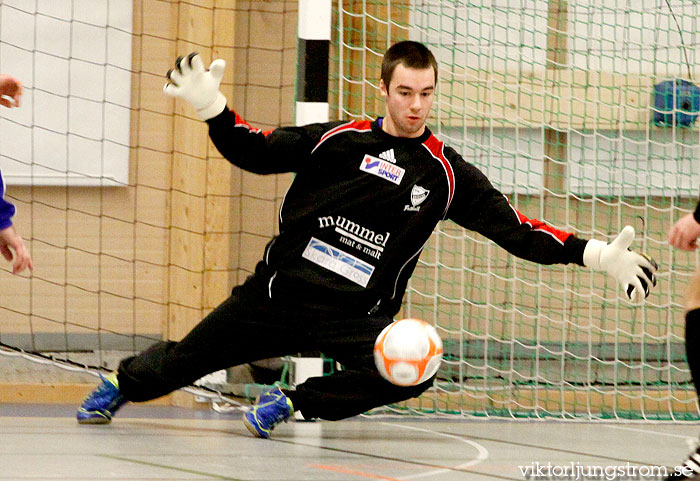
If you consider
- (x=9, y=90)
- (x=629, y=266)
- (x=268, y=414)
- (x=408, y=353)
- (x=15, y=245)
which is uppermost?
(x=9, y=90)

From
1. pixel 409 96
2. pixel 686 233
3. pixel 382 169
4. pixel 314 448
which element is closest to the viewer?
pixel 686 233

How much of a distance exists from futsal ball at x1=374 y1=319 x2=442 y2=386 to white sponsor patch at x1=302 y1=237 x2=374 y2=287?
365mm

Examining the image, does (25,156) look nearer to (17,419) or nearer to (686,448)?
(17,419)

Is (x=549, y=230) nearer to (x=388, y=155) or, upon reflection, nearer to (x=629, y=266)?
(x=629, y=266)

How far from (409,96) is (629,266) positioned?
3.46ft

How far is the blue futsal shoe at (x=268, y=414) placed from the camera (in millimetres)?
3844

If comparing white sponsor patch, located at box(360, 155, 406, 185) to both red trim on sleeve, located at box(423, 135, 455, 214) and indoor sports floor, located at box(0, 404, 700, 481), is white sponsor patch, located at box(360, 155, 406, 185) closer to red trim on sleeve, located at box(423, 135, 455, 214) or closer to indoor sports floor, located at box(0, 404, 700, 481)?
red trim on sleeve, located at box(423, 135, 455, 214)

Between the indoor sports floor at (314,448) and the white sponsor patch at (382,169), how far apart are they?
3.44ft

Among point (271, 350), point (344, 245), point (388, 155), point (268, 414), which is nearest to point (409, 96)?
point (388, 155)

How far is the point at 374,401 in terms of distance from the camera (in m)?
3.78

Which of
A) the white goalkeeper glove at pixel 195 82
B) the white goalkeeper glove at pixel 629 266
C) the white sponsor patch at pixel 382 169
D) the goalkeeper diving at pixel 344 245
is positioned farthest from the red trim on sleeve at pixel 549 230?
the white goalkeeper glove at pixel 195 82

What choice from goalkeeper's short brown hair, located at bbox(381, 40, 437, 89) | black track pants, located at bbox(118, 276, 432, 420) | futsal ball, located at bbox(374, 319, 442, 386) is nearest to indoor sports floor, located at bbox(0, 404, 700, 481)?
black track pants, located at bbox(118, 276, 432, 420)

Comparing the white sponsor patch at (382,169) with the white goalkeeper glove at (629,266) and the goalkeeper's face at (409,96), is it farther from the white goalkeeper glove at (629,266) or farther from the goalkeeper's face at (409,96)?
the white goalkeeper glove at (629,266)

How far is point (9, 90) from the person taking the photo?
3098mm
